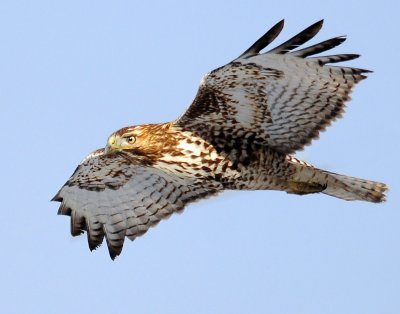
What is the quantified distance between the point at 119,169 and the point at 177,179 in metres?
0.72

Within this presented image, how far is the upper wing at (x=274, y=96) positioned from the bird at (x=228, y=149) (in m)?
0.01

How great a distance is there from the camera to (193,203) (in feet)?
45.3

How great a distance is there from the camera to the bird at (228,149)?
1241 centimetres

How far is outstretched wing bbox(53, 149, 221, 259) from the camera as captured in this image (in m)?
13.8

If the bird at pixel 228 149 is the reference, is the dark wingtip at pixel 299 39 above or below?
above

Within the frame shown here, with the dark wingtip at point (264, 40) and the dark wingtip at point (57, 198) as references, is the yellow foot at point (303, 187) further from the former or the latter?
the dark wingtip at point (57, 198)

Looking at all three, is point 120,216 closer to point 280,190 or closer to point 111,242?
point 111,242

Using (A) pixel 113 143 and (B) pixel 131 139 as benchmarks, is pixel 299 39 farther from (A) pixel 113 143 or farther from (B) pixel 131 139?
(A) pixel 113 143

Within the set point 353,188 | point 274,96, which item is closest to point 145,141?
point 274,96

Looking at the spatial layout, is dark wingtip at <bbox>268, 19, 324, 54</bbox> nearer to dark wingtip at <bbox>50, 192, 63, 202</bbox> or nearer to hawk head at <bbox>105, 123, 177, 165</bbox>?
hawk head at <bbox>105, 123, 177, 165</bbox>

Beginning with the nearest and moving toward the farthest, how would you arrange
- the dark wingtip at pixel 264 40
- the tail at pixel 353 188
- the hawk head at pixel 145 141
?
the dark wingtip at pixel 264 40, the hawk head at pixel 145 141, the tail at pixel 353 188

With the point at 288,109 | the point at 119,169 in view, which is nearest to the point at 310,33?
the point at 288,109


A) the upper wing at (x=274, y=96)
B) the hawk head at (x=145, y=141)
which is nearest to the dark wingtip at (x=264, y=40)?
the upper wing at (x=274, y=96)

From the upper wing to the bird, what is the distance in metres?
0.01
